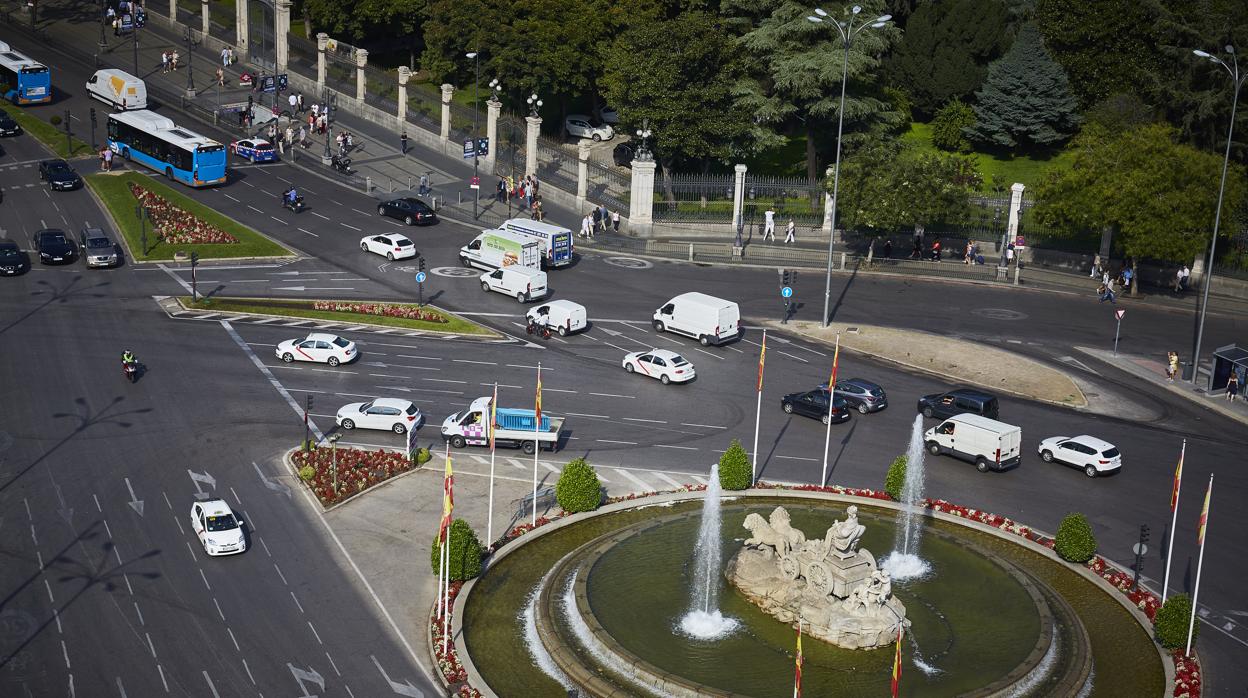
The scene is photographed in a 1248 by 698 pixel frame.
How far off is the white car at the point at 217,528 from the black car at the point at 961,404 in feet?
94.8

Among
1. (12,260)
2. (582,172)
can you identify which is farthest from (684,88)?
(12,260)

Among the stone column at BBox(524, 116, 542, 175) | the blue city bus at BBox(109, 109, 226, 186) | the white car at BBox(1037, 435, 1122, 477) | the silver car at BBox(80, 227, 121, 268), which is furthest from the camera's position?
the stone column at BBox(524, 116, 542, 175)

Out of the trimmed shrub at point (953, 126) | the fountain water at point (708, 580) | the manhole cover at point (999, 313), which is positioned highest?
the trimmed shrub at point (953, 126)

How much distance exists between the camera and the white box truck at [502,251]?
76.6 m

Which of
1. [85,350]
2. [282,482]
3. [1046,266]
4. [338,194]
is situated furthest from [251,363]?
[1046,266]

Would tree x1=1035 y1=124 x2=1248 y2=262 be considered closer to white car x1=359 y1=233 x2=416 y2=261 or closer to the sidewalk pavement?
the sidewalk pavement

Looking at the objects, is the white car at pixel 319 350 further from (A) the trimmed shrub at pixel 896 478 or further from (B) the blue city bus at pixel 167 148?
(B) the blue city bus at pixel 167 148

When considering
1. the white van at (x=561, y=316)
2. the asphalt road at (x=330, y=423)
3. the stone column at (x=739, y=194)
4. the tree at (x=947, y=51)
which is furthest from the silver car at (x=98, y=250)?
the tree at (x=947, y=51)

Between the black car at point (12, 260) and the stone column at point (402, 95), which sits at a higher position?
the stone column at point (402, 95)

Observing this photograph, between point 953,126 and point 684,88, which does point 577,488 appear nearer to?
point 684,88

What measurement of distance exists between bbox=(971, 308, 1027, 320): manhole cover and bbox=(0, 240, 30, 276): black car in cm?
5081

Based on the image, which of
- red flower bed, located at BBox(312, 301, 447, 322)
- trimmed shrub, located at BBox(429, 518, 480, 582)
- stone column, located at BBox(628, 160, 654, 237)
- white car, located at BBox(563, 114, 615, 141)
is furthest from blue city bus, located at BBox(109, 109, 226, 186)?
trimmed shrub, located at BBox(429, 518, 480, 582)

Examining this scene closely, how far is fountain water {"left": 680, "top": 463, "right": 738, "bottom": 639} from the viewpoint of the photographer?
41094 millimetres

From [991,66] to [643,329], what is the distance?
42.5 metres
